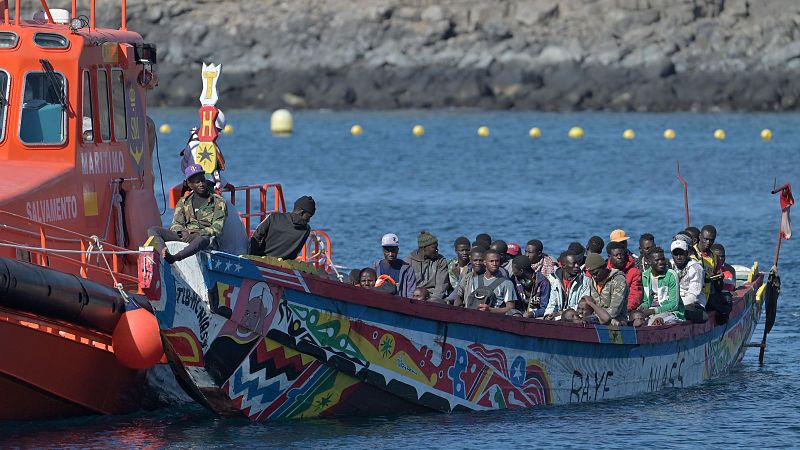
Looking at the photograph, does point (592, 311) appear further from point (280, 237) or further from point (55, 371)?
point (55, 371)

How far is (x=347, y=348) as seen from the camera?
1427 cm

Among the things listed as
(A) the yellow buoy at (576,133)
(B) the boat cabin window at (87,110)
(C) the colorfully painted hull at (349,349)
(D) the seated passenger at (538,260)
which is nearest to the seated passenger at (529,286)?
(C) the colorfully painted hull at (349,349)

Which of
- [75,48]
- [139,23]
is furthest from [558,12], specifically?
[75,48]

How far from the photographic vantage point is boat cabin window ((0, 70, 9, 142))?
1471cm

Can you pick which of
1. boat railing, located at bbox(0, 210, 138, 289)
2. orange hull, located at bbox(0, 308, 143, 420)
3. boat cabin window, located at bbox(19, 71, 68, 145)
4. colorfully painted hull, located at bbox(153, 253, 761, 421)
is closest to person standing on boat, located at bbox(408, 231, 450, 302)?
colorfully painted hull, located at bbox(153, 253, 761, 421)

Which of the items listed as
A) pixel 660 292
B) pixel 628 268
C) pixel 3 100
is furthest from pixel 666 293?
pixel 3 100

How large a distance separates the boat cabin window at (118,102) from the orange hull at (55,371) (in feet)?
8.05

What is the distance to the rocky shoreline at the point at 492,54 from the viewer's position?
3086 inches

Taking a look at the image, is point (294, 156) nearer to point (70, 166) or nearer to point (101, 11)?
point (101, 11)

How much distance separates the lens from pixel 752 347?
2092 centimetres

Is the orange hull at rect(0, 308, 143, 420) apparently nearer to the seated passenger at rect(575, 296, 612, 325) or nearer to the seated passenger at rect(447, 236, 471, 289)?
the seated passenger at rect(447, 236, 471, 289)

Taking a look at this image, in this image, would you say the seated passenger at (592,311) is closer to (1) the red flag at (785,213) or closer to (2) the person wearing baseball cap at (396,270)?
(2) the person wearing baseball cap at (396,270)

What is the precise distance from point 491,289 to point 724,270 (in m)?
5.65

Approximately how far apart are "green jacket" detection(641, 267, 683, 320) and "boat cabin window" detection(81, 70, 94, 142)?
6.16 meters
